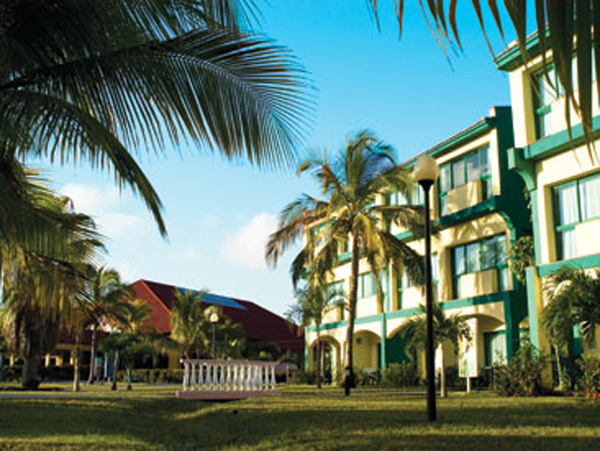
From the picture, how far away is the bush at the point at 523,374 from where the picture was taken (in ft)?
52.5

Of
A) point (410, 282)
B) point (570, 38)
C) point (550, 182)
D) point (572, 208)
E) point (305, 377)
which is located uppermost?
point (550, 182)

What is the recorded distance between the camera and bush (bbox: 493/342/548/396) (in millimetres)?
16016

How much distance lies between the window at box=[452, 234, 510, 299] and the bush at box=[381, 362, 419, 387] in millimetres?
3333

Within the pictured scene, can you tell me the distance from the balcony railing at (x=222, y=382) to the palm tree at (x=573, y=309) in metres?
→ 7.33

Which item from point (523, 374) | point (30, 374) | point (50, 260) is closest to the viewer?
point (50, 260)

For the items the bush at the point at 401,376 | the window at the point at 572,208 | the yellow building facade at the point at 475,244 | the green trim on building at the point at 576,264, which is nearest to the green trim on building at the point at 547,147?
the window at the point at 572,208

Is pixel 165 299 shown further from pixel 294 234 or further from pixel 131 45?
pixel 131 45

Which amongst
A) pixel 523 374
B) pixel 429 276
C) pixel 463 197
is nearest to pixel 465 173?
pixel 463 197

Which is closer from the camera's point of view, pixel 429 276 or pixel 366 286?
pixel 429 276

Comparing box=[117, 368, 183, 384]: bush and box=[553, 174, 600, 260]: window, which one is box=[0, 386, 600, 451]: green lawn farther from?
box=[117, 368, 183, 384]: bush

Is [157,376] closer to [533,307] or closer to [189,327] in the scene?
[189,327]

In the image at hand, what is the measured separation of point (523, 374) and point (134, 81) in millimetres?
13854

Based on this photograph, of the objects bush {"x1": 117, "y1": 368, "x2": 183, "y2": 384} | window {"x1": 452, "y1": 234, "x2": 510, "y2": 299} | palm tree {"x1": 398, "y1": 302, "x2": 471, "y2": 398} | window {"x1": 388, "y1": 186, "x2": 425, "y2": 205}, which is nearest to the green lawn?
palm tree {"x1": 398, "y1": 302, "x2": 471, "y2": 398}

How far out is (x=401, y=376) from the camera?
24609mm
